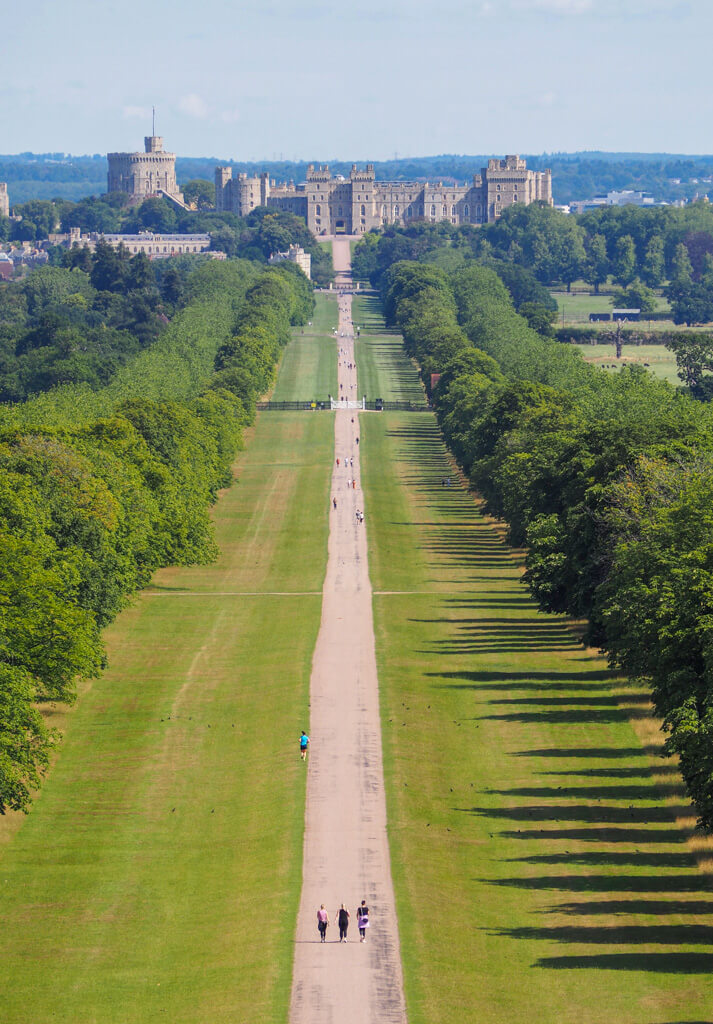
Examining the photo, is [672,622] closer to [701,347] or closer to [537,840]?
[537,840]

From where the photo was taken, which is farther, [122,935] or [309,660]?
[309,660]

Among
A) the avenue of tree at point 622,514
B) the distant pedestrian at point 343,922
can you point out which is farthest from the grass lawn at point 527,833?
the avenue of tree at point 622,514

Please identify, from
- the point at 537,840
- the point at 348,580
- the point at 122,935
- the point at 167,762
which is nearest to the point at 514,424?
the point at 348,580

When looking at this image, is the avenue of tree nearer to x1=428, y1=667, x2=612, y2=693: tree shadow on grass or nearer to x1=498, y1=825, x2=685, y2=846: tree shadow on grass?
x1=428, y1=667, x2=612, y2=693: tree shadow on grass

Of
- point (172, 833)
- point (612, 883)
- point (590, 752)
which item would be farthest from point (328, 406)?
point (612, 883)

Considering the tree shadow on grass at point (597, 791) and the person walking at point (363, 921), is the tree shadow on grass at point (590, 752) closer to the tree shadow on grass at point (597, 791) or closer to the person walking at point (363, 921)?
the tree shadow on grass at point (597, 791)

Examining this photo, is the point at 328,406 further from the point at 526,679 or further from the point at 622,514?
the point at 622,514
